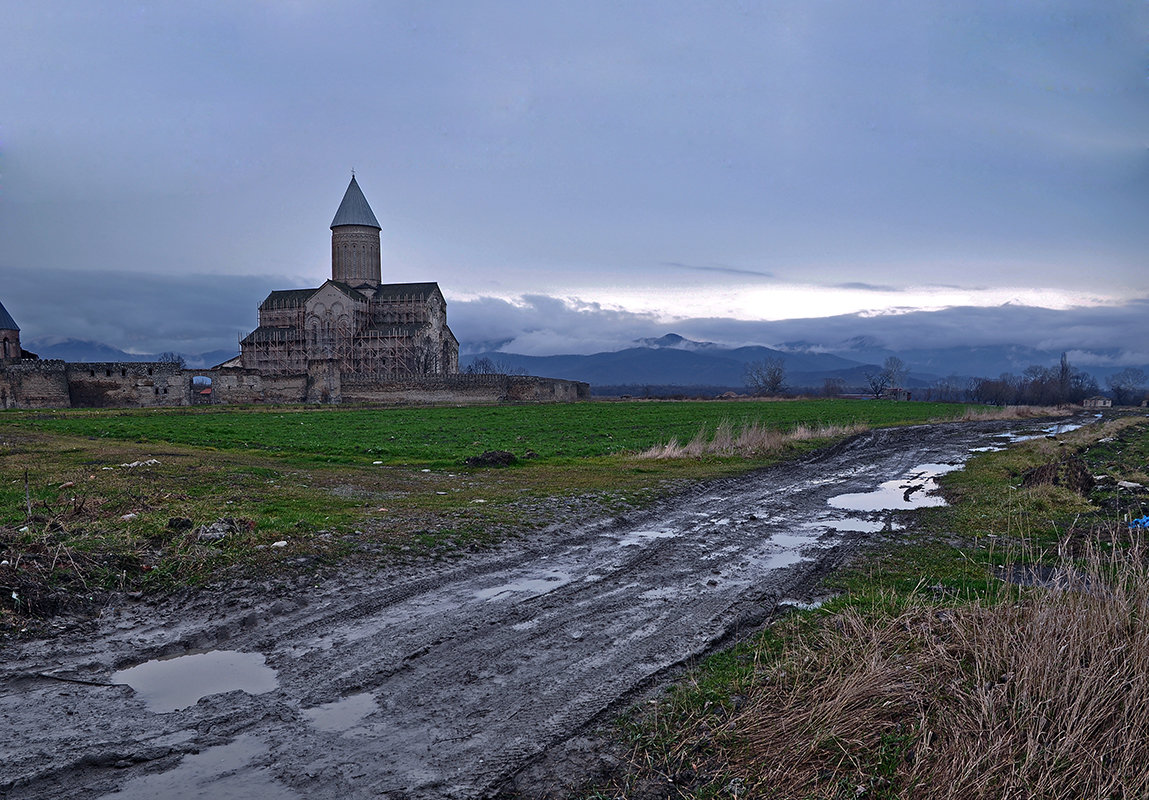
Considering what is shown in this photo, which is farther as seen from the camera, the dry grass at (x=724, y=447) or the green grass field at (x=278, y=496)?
the dry grass at (x=724, y=447)

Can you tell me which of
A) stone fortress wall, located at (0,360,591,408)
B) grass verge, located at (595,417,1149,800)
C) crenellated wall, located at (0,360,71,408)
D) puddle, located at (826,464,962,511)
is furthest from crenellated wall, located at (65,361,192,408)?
grass verge, located at (595,417,1149,800)

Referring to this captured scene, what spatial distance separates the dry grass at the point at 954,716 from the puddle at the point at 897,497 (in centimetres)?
933

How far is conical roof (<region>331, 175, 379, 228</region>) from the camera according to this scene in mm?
86250

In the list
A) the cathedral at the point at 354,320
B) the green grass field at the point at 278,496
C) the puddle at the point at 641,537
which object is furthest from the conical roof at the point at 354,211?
the puddle at the point at 641,537

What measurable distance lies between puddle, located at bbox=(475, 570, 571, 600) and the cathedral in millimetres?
72114

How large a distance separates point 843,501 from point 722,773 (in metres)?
12.1

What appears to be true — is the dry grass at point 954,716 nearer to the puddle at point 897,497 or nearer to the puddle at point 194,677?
the puddle at point 194,677

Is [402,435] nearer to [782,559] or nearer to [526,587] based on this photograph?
[782,559]

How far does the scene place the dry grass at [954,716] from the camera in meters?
4.00

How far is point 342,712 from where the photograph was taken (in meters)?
5.18

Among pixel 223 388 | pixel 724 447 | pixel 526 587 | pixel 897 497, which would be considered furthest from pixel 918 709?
pixel 223 388

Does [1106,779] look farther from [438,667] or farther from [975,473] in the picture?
[975,473]

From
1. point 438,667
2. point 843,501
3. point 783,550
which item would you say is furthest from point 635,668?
point 843,501

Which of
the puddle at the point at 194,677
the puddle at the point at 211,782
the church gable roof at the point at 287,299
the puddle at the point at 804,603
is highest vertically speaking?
the church gable roof at the point at 287,299
